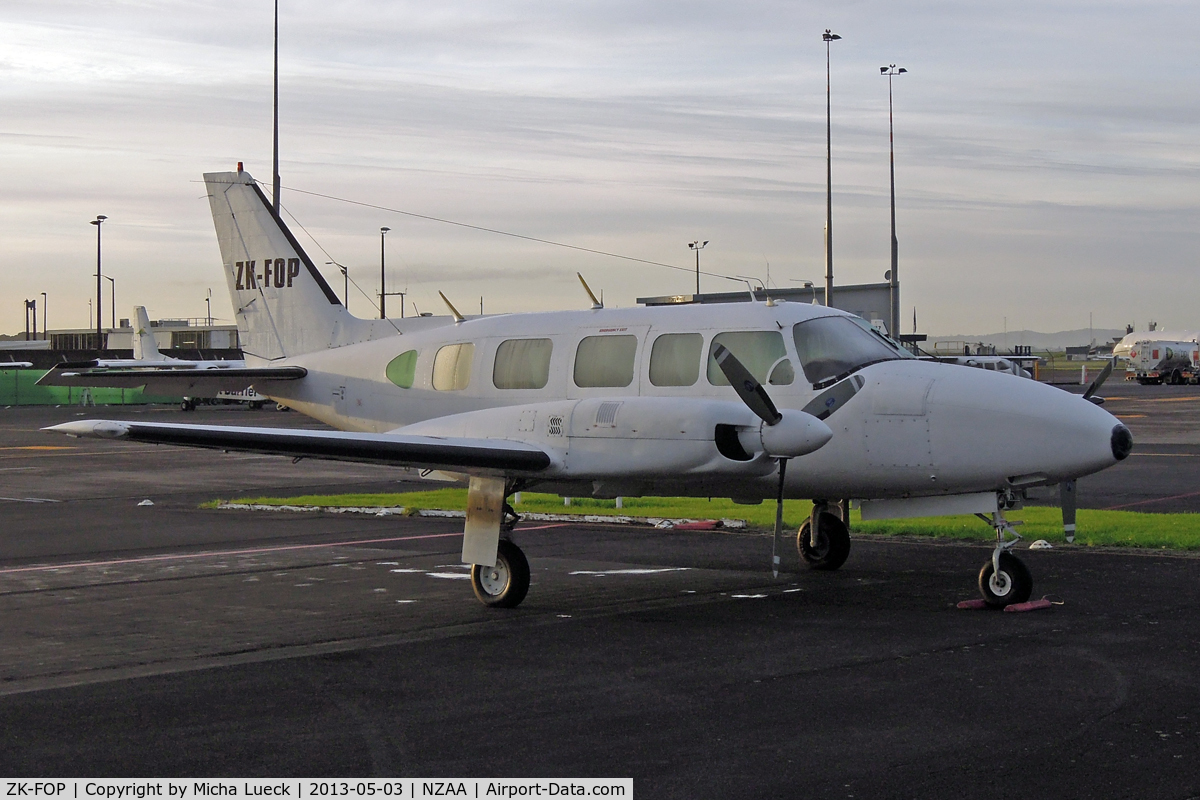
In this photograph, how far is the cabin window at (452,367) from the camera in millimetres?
13484

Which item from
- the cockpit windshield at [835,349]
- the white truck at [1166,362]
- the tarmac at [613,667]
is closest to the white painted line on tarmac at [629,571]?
the tarmac at [613,667]

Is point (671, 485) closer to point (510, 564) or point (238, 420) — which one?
point (510, 564)

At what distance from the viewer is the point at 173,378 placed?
14.5m

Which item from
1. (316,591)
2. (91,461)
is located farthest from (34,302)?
(316,591)

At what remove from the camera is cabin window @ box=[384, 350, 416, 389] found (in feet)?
45.9

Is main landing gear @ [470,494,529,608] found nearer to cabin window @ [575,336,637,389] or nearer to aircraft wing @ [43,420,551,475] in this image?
aircraft wing @ [43,420,551,475]

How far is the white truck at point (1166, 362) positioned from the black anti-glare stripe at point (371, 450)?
77.3 meters

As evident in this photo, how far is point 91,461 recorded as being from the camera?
104 ft

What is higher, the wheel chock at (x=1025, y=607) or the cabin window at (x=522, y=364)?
the cabin window at (x=522, y=364)

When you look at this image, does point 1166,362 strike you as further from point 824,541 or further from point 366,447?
point 366,447

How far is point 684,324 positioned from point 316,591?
4691 mm

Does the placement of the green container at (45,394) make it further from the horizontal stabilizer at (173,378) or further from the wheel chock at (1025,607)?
the wheel chock at (1025,607)

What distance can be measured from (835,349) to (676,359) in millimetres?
1586

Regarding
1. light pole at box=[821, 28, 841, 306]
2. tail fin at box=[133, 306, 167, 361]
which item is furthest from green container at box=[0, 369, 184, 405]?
light pole at box=[821, 28, 841, 306]
